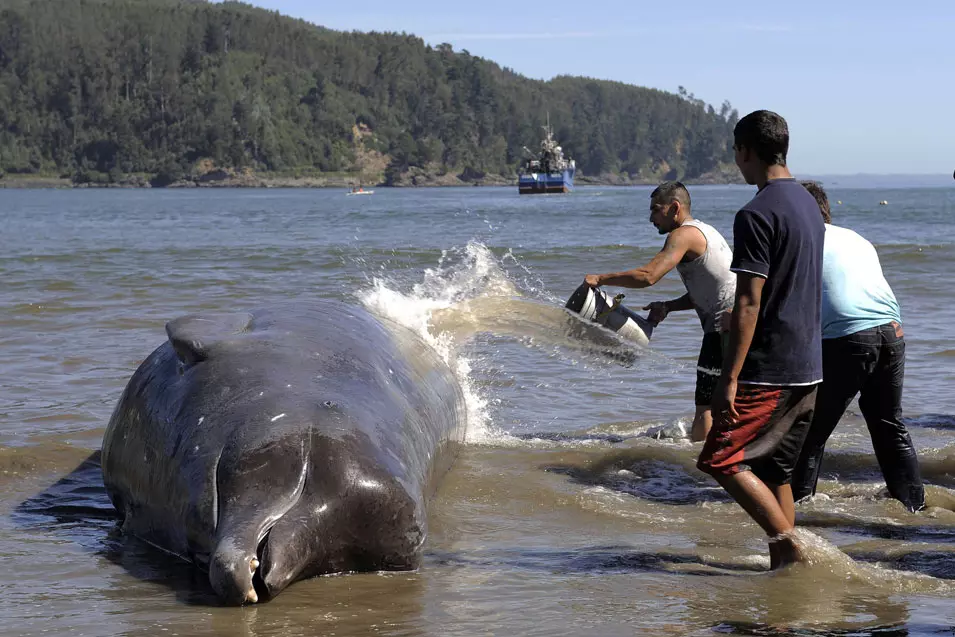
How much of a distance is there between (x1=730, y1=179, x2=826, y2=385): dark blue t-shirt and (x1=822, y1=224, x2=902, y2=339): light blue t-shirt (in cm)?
123

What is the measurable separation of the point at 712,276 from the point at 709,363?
56 cm

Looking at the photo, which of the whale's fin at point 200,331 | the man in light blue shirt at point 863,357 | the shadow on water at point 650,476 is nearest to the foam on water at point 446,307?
the shadow on water at point 650,476

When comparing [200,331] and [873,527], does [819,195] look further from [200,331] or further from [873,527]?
[200,331]

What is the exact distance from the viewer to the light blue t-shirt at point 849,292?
20.4ft

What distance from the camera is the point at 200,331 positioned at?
575 cm

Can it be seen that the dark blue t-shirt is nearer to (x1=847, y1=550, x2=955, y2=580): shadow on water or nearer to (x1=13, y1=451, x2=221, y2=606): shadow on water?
(x1=847, y1=550, x2=955, y2=580): shadow on water

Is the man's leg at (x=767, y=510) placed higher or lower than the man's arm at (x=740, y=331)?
lower

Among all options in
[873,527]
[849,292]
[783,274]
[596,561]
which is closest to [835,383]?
[849,292]

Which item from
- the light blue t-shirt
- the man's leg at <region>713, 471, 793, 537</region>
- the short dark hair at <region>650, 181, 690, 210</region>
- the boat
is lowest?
the boat

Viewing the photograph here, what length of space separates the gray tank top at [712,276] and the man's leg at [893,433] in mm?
1299

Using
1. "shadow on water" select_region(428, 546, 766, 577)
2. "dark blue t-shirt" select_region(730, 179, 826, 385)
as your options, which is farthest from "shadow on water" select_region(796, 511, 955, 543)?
"dark blue t-shirt" select_region(730, 179, 826, 385)

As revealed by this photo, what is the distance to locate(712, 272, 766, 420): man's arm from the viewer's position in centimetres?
484

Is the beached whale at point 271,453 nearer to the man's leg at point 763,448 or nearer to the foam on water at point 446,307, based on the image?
the man's leg at point 763,448

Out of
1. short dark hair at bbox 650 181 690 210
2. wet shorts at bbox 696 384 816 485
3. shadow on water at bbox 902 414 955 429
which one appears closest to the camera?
wet shorts at bbox 696 384 816 485
